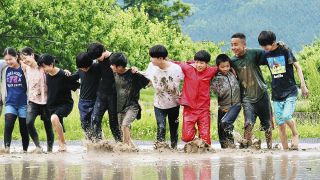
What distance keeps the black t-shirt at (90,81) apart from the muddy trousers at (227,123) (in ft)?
6.59

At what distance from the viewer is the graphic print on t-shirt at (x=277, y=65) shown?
47.7 ft

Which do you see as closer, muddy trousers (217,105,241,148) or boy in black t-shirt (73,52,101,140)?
muddy trousers (217,105,241,148)

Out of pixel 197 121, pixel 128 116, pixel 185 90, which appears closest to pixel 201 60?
pixel 185 90

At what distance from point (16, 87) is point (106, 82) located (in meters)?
1.64

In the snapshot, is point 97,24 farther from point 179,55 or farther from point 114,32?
point 179,55

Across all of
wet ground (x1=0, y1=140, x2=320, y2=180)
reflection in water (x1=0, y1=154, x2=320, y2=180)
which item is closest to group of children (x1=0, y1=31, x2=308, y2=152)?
wet ground (x1=0, y1=140, x2=320, y2=180)

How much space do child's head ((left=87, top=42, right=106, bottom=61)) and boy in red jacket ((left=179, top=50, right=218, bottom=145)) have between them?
129cm

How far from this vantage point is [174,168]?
444 inches

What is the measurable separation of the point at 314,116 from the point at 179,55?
44.4 m

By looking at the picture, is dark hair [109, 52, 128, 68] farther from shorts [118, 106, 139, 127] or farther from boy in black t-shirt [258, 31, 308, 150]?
boy in black t-shirt [258, 31, 308, 150]

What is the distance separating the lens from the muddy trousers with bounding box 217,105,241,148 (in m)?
14.7

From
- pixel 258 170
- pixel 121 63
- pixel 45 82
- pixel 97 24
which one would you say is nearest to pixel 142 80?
pixel 121 63

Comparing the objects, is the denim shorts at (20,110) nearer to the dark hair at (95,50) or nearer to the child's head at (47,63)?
the child's head at (47,63)

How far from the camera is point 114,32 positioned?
53.2 m
